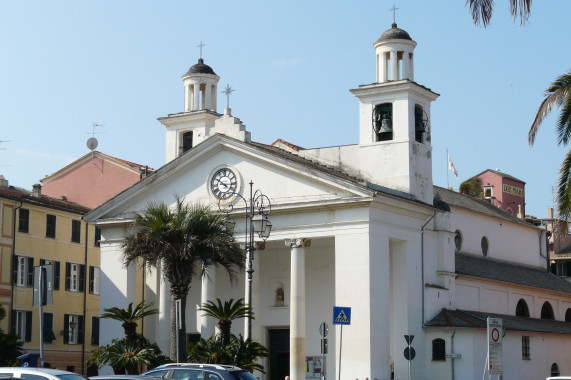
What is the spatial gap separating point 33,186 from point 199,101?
11779mm

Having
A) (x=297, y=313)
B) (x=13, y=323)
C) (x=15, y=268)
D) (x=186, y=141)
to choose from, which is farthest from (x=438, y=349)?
(x=15, y=268)

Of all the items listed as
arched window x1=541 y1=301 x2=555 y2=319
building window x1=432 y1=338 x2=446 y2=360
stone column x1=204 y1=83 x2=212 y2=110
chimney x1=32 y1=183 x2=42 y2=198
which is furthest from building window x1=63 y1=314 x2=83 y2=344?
arched window x1=541 y1=301 x2=555 y2=319

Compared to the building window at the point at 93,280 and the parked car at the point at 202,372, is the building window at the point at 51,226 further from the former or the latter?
the parked car at the point at 202,372

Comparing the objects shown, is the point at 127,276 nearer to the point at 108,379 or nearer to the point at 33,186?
the point at 33,186

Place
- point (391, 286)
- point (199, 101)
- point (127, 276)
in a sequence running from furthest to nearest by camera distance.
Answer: point (199, 101) → point (127, 276) → point (391, 286)

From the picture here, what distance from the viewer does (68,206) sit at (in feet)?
180

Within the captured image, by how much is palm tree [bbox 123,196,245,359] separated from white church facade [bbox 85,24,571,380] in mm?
7017

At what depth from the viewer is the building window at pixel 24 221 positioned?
167 ft

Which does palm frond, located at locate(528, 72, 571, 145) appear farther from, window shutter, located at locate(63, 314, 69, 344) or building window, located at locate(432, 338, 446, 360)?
window shutter, located at locate(63, 314, 69, 344)

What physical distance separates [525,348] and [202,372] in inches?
989

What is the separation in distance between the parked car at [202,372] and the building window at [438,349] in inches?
766

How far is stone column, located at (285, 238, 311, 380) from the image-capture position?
40.9m

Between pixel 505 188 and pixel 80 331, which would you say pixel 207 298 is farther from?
pixel 505 188

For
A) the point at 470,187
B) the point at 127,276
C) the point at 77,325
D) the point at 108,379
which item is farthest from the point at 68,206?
the point at 470,187
